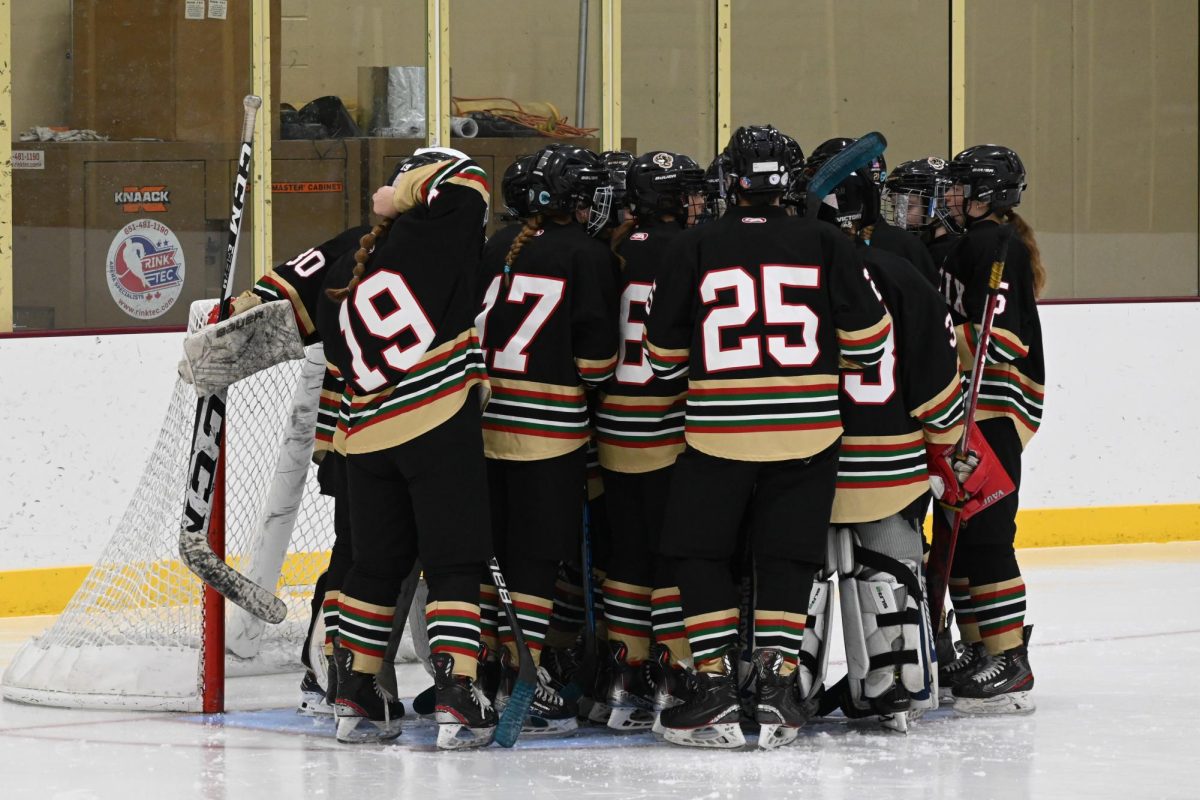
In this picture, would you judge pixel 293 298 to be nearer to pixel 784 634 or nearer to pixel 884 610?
pixel 784 634

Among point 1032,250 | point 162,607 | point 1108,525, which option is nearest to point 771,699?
point 1032,250

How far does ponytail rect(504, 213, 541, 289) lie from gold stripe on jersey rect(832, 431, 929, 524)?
0.81 m

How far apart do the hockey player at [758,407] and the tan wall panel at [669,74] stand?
349 centimetres

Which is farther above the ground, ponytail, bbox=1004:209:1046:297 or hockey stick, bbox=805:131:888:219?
hockey stick, bbox=805:131:888:219

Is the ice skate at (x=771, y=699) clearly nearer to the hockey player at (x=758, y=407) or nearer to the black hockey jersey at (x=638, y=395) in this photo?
the hockey player at (x=758, y=407)

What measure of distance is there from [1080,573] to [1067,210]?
2042 millimetres

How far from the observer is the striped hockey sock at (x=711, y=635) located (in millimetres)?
4074

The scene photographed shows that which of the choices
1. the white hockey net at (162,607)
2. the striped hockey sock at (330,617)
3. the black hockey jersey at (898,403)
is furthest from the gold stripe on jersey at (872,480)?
the white hockey net at (162,607)

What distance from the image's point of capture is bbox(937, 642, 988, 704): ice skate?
451 cm

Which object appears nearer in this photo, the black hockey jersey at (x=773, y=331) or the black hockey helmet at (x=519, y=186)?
the black hockey jersey at (x=773, y=331)

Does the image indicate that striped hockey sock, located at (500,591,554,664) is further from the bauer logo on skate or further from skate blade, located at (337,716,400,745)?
the bauer logo on skate

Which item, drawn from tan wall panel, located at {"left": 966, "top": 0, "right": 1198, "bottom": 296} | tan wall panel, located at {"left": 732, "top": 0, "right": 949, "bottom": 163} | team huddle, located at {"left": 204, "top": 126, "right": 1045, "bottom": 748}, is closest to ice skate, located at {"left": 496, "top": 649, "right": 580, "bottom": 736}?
team huddle, located at {"left": 204, "top": 126, "right": 1045, "bottom": 748}

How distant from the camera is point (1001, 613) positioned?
4.49 meters

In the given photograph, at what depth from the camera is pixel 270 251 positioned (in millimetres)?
6859
